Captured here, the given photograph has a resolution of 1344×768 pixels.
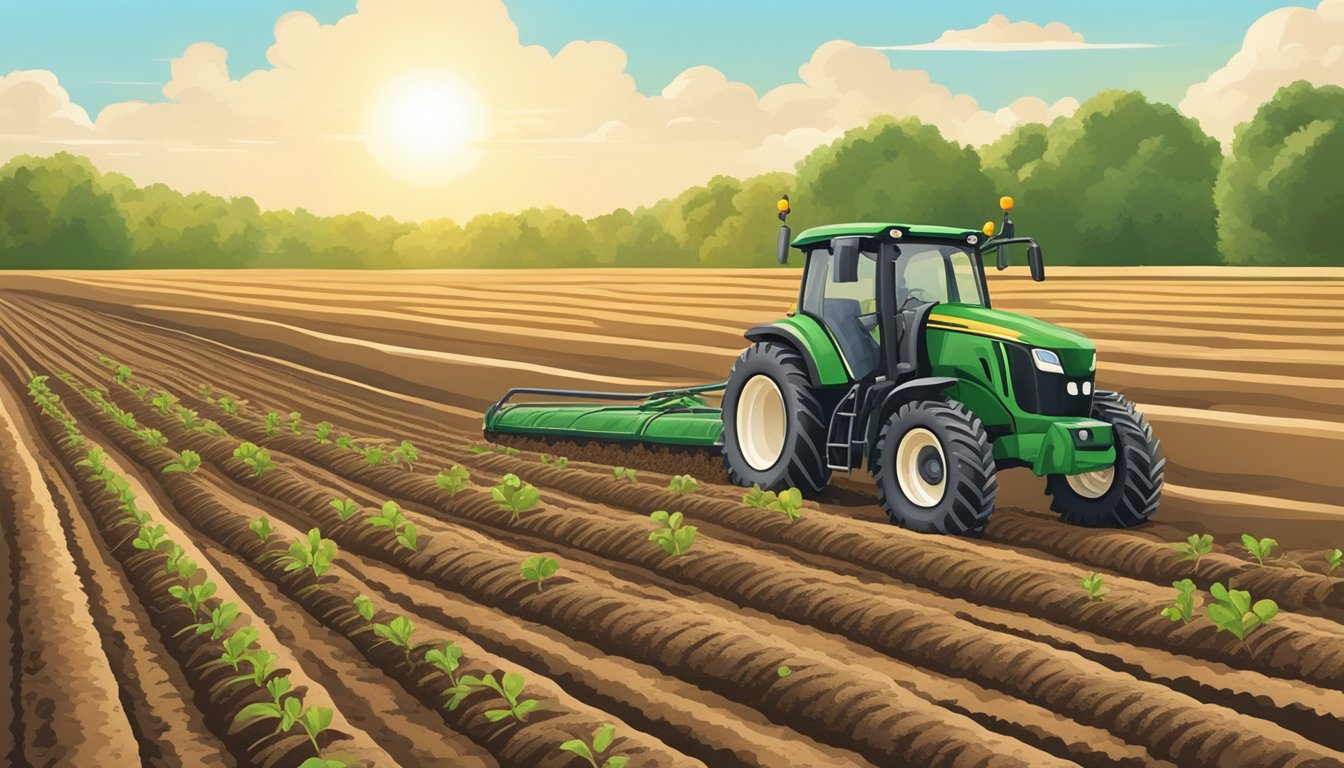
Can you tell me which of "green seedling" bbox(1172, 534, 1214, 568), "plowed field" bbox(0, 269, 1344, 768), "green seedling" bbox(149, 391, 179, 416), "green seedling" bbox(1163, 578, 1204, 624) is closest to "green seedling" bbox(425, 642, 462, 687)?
"plowed field" bbox(0, 269, 1344, 768)

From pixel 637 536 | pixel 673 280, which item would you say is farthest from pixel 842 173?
pixel 637 536

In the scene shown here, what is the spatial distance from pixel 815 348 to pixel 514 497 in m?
2.03

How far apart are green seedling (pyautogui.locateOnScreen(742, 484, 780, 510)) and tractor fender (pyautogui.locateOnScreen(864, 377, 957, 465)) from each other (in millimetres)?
625

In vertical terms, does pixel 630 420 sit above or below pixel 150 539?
above

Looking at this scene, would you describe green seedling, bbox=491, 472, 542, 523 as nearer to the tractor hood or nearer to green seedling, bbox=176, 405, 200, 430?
the tractor hood

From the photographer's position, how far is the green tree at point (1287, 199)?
3719cm

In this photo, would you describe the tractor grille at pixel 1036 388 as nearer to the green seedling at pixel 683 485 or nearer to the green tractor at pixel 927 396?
the green tractor at pixel 927 396

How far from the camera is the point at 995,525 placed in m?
7.76

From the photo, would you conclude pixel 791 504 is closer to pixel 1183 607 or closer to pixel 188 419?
pixel 1183 607

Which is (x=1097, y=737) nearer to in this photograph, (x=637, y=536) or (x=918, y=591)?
(x=918, y=591)

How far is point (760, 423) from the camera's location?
29.4 feet

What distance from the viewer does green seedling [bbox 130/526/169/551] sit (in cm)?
682

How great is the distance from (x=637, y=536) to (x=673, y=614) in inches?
63.5

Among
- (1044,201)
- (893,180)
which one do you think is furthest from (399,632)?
(893,180)
